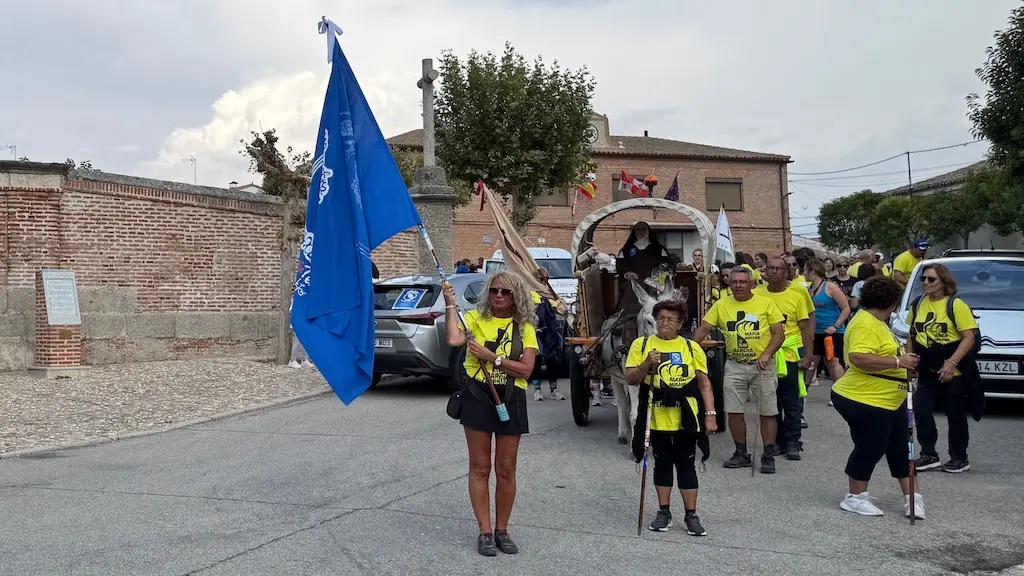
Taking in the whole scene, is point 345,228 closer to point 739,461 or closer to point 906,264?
point 739,461

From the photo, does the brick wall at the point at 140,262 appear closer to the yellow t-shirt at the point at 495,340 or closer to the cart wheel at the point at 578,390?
the cart wheel at the point at 578,390

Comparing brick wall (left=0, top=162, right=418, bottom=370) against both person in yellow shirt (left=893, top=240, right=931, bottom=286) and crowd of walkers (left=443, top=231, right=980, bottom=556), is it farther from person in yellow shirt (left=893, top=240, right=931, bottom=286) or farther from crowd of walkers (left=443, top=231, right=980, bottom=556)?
crowd of walkers (left=443, top=231, right=980, bottom=556)

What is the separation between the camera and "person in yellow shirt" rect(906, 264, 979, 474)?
7820mm

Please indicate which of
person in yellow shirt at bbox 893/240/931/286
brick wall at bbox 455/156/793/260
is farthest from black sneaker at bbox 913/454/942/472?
brick wall at bbox 455/156/793/260

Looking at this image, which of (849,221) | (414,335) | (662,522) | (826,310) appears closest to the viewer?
(662,522)

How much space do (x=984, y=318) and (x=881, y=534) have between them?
222 inches

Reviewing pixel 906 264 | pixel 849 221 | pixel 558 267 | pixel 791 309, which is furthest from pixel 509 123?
pixel 849 221

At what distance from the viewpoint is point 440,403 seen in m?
12.4

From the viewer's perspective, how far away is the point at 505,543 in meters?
5.75

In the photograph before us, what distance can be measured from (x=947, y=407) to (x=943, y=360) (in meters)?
0.40

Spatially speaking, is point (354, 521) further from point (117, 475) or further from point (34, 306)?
point (34, 306)

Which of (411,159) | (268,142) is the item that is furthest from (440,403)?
(411,159)

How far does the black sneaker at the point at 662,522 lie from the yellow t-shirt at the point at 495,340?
127 cm

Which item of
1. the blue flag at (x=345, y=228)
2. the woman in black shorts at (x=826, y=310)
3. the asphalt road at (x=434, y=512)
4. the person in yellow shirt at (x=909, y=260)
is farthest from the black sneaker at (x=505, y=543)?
the person in yellow shirt at (x=909, y=260)
